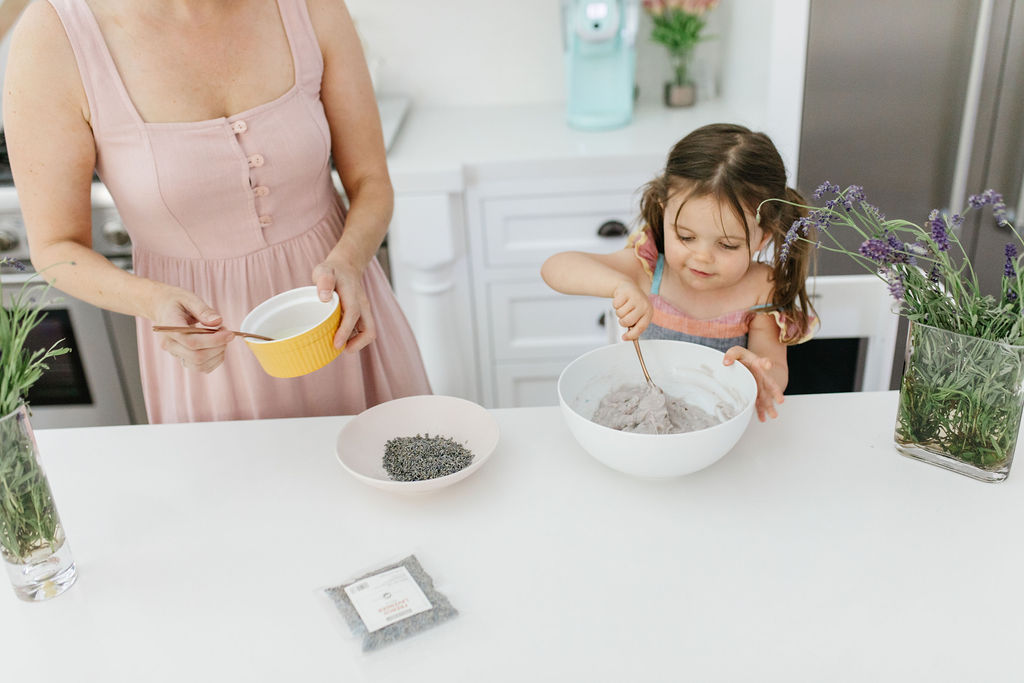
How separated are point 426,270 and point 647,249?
0.90 metres

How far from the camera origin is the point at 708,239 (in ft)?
3.94

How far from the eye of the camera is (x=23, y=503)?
0.82 meters

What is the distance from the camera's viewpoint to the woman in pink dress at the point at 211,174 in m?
1.08

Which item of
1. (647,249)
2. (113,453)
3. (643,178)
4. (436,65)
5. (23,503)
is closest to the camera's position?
(23,503)

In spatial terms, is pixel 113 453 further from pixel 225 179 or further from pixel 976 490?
pixel 976 490

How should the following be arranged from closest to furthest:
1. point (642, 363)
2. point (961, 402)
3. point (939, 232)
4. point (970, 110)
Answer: point (939, 232) < point (961, 402) < point (642, 363) < point (970, 110)

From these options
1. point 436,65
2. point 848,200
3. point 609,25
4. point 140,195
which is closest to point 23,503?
point 140,195

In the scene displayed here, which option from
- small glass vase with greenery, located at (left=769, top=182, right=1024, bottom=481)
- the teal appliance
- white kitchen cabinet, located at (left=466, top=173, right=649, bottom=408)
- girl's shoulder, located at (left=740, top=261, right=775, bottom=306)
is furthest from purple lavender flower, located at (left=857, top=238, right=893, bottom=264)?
the teal appliance

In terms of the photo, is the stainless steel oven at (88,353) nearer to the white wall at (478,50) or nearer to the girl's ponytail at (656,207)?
the white wall at (478,50)

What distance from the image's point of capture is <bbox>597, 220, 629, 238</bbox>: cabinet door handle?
7.02ft

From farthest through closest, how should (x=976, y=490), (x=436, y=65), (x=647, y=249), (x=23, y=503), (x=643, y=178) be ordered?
(x=436, y=65) → (x=643, y=178) → (x=647, y=249) → (x=976, y=490) → (x=23, y=503)

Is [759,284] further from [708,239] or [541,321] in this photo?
[541,321]

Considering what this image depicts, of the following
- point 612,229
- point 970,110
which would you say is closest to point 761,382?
point 612,229

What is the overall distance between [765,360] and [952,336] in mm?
223
